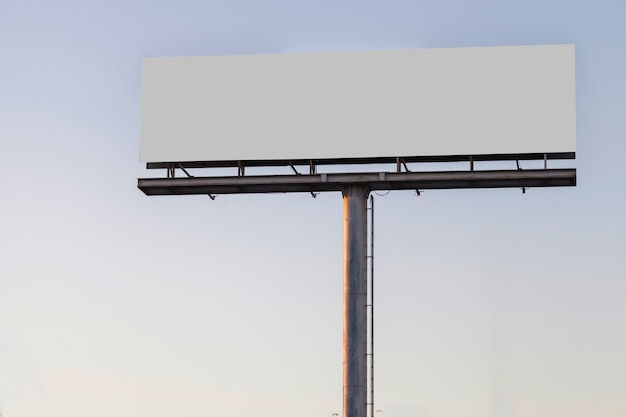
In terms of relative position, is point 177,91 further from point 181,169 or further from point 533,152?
point 533,152

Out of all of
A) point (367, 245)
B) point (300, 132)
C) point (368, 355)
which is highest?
point (300, 132)

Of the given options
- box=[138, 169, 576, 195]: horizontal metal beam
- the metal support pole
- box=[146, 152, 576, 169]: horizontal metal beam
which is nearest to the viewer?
the metal support pole

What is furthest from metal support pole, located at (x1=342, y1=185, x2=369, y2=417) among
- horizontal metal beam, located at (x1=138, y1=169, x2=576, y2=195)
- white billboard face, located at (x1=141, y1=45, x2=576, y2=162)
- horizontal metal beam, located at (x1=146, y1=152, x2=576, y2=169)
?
white billboard face, located at (x1=141, y1=45, x2=576, y2=162)

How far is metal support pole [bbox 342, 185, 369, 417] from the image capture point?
119 ft

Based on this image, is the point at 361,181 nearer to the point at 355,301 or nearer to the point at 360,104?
the point at 360,104

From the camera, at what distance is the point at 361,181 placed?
123ft

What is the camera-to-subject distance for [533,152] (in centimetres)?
3728

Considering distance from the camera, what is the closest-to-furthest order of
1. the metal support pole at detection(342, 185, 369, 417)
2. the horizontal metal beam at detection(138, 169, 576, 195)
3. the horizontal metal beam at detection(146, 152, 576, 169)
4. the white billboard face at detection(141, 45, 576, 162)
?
the metal support pole at detection(342, 185, 369, 417)
the horizontal metal beam at detection(138, 169, 576, 195)
the horizontal metal beam at detection(146, 152, 576, 169)
the white billboard face at detection(141, 45, 576, 162)

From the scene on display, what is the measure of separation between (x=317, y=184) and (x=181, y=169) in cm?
338

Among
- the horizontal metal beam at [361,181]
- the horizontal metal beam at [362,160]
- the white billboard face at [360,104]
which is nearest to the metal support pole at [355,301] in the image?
the horizontal metal beam at [361,181]

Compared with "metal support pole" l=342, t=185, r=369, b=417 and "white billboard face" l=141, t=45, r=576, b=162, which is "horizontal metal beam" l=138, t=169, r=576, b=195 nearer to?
"metal support pole" l=342, t=185, r=369, b=417

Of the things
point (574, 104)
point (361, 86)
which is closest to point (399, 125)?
point (361, 86)

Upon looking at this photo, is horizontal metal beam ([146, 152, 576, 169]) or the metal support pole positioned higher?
horizontal metal beam ([146, 152, 576, 169])

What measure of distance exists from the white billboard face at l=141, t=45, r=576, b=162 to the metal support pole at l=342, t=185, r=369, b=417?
132cm
